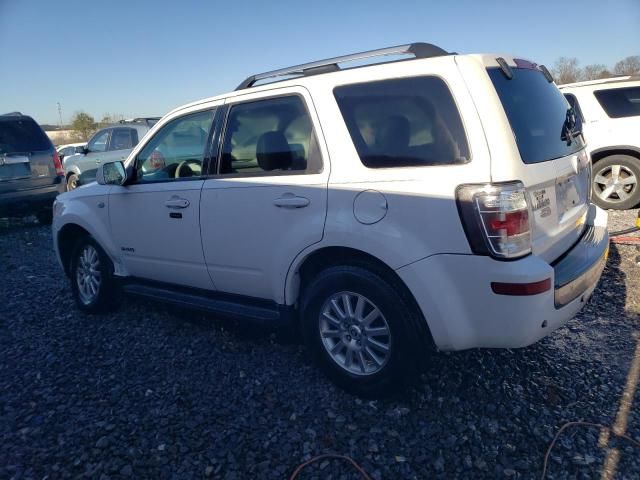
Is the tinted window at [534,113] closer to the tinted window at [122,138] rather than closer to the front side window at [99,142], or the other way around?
the tinted window at [122,138]

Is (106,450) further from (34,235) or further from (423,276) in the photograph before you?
(34,235)

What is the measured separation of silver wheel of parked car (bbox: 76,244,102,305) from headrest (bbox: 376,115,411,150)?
9.82 feet

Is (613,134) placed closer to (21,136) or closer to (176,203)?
(176,203)

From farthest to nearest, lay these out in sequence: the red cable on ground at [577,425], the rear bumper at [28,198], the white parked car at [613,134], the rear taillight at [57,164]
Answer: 1. the rear taillight at [57,164]
2. the rear bumper at [28,198]
3. the white parked car at [613,134]
4. the red cable on ground at [577,425]

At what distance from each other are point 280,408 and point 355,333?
0.64 m

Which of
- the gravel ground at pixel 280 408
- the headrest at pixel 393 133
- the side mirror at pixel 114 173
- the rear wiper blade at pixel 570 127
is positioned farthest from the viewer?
the side mirror at pixel 114 173

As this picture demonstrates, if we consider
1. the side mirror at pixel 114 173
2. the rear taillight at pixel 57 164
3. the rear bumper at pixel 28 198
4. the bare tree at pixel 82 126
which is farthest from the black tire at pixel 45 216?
the bare tree at pixel 82 126

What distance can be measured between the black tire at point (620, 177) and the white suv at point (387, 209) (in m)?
4.21

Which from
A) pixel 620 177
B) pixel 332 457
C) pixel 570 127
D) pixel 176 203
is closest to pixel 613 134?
pixel 620 177

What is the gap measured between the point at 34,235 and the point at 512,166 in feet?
28.3

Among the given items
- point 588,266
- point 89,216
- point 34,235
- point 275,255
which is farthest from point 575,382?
point 34,235

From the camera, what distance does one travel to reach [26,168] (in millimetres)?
8141

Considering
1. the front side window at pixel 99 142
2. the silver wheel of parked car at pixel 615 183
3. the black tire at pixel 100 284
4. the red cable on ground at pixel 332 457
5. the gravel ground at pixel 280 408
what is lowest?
the red cable on ground at pixel 332 457

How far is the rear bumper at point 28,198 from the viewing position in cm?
790
